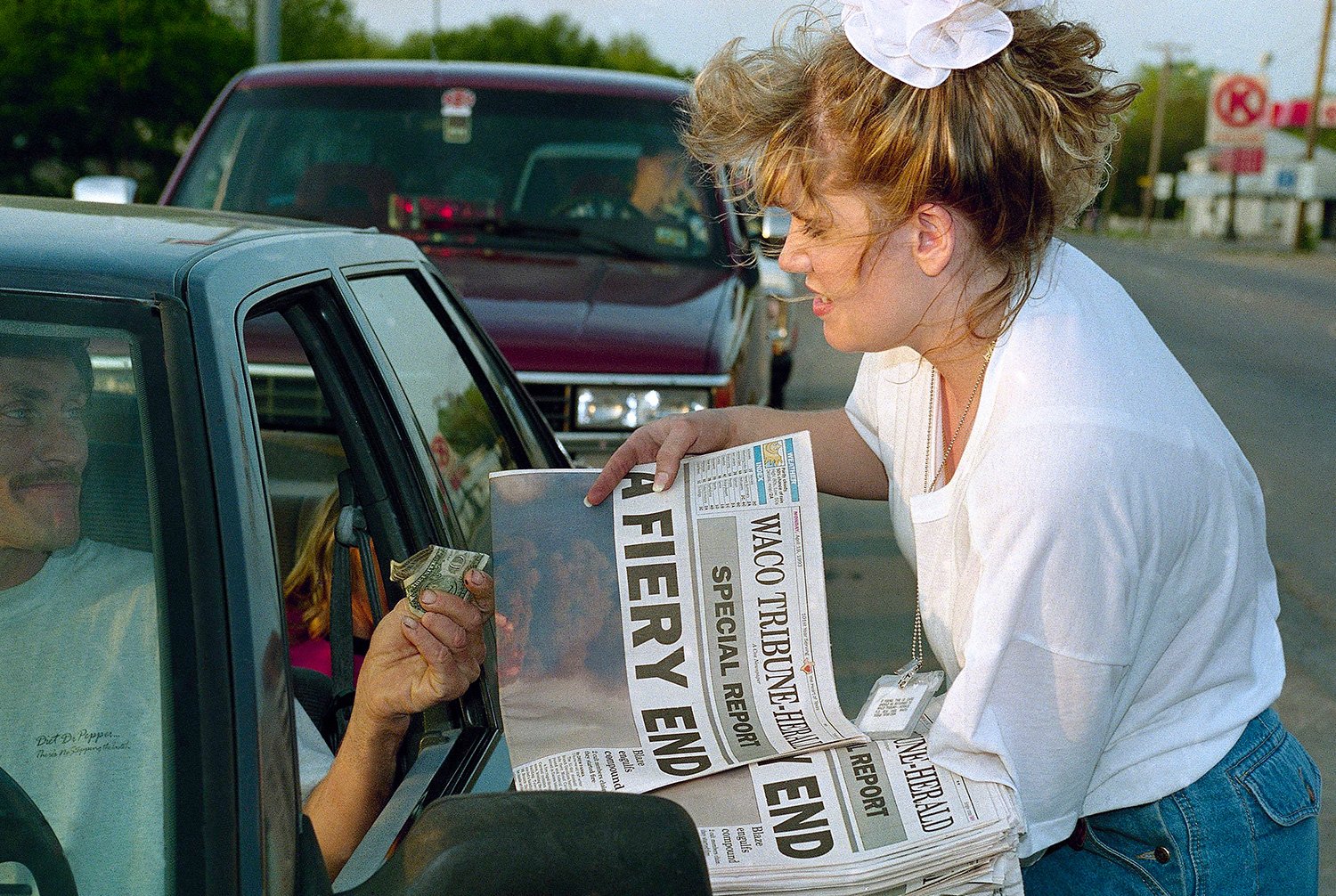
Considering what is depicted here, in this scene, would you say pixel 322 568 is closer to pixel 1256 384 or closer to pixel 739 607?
pixel 739 607

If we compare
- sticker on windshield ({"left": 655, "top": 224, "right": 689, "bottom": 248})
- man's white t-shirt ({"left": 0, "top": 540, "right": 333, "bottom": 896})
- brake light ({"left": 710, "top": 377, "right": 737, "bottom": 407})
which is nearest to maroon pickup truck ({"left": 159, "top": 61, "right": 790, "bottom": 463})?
sticker on windshield ({"left": 655, "top": 224, "right": 689, "bottom": 248})

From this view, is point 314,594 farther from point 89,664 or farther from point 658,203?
point 658,203

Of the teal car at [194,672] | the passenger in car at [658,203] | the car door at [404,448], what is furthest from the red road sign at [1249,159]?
the teal car at [194,672]

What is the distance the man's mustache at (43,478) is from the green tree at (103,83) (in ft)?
65.9

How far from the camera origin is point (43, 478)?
1.53 meters

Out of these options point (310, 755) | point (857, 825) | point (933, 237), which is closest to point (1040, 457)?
point (933, 237)

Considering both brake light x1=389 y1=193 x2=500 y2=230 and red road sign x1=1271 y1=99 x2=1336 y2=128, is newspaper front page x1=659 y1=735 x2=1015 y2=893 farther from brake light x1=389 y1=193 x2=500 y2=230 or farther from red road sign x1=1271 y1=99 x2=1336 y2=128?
red road sign x1=1271 y1=99 x2=1336 y2=128

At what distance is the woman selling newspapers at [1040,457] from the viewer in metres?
1.45

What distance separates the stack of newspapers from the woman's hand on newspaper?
0.03m

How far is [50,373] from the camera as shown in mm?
1498

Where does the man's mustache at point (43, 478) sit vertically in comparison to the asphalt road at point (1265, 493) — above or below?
above

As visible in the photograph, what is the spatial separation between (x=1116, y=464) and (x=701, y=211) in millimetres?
4136

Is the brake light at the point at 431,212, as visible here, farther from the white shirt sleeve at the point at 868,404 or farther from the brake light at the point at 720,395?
the white shirt sleeve at the point at 868,404

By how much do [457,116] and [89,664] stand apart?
4.29 meters
